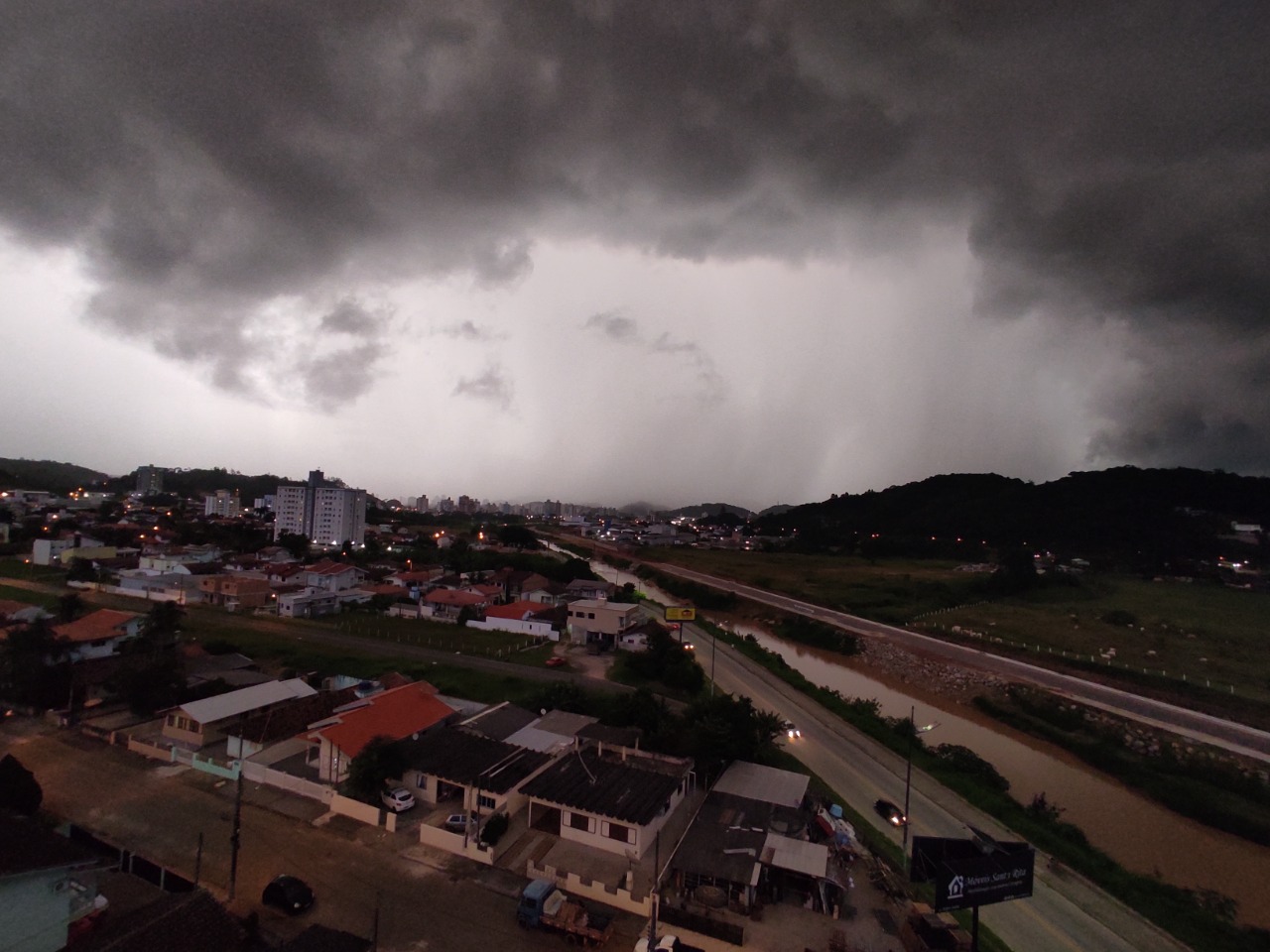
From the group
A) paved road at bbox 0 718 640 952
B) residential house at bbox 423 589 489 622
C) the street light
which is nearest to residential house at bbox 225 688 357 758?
paved road at bbox 0 718 640 952

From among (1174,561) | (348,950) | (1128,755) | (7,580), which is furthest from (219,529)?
(1174,561)

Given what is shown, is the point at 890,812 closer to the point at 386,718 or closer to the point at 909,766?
the point at 909,766

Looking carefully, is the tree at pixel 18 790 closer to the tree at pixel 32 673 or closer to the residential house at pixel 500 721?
the tree at pixel 32 673

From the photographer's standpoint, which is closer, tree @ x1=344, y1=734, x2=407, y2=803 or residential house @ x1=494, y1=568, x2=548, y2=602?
tree @ x1=344, y1=734, x2=407, y2=803

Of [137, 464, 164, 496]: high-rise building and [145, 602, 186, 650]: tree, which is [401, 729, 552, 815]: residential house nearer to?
[145, 602, 186, 650]: tree

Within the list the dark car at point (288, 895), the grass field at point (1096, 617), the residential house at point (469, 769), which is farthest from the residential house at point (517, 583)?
the dark car at point (288, 895)
